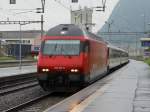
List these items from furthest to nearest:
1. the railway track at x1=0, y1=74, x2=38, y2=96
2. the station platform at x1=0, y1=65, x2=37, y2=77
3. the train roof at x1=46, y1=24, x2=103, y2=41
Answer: the station platform at x1=0, y1=65, x2=37, y2=77 < the railway track at x1=0, y1=74, x2=38, y2=96 < the train roof at x1=46, y1=24, x2=103, y2=41

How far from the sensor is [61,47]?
23.2 metres

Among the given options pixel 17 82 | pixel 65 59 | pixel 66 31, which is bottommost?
pixel 17 82

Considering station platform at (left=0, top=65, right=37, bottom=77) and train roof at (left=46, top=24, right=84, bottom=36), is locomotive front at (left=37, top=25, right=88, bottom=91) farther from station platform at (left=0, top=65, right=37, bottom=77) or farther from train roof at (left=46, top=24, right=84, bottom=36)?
station platform at (left=0, top=65, right=37, bottom=77)

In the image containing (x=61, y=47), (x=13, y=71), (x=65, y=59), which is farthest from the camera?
(x=13, y=71)

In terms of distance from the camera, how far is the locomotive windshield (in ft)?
75.5

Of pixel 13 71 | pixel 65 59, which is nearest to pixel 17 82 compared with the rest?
pixel 13 71

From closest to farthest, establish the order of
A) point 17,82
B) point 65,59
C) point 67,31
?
point 65,59
point 67,31
point 17,82

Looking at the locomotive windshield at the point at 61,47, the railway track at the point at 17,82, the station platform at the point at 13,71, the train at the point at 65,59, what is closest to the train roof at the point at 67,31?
the train at the point at 65,59

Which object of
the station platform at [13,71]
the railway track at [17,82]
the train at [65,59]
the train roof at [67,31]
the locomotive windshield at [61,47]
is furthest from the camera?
the station platform at [13,71]

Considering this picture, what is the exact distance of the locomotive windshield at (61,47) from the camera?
23000mm

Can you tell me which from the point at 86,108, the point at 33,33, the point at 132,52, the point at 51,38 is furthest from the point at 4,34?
the point at 86,108

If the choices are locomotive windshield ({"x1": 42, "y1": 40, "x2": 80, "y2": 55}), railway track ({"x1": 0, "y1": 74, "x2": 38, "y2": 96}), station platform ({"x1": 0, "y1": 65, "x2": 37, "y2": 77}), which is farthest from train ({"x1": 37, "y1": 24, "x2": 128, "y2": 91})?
station platform ({"x1": 0, "y1": 65, "x2": 37, "y2": 77})

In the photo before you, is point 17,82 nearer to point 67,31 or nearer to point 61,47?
point 67,31

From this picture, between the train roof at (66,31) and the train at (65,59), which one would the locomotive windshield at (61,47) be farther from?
the train roof at (66,31)
